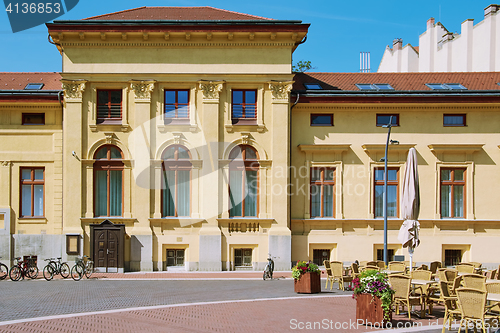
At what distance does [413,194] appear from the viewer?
53.0ft

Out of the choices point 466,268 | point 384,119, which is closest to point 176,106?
point 384,119

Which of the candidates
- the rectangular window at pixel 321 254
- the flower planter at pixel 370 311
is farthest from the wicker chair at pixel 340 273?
the rectangular window at pixel 321 254

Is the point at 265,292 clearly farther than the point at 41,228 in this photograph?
No

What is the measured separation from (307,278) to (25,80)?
19882mm

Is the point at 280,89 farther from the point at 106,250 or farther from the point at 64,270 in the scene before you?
the point at 64,270

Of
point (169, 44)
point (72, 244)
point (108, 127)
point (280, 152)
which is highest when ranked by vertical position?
point (169, 44)

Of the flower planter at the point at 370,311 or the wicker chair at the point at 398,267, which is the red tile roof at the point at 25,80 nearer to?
the wicker chair at the point at 398,267

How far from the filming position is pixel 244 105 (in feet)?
83.2

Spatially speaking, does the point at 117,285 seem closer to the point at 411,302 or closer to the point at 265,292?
the point at 265,292

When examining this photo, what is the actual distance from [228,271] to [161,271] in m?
3.17

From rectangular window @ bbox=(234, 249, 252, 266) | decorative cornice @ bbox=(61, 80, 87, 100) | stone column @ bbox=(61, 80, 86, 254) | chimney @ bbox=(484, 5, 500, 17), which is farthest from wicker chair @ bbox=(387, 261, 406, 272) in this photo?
chimney @ bbox=(484, 5, 500, 17)

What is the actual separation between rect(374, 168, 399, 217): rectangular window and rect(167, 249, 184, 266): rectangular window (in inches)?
387

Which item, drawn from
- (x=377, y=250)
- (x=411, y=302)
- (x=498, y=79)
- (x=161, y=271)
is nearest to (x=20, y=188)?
(x=161, y=271)

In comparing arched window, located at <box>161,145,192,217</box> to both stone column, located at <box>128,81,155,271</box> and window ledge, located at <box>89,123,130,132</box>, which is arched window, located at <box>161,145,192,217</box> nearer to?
stone column, located at <box>128,81,155,271</box>
